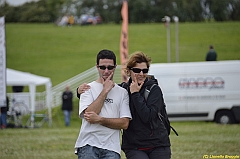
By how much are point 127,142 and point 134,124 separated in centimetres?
24

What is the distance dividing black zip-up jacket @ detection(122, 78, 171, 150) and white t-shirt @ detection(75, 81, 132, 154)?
124mm

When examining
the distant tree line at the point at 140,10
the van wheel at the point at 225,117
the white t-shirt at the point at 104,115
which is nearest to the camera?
the white t-shirt at the point at 104,115

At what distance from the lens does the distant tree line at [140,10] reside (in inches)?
2591

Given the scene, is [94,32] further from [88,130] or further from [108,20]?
[88,130]

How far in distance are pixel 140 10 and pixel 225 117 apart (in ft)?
155

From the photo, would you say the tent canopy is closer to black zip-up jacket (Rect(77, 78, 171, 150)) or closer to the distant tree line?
black zip-up jacket (Rect(77, 78, 171, 150))

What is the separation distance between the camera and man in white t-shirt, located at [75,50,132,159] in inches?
210

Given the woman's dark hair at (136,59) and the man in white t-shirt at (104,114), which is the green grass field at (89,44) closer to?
the woman's dark hair at (136,59)

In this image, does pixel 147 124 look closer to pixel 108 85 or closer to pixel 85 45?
pixel 108 85

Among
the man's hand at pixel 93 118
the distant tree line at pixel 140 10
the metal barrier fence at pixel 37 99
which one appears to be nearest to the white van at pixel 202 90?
the metal barrier fence at pixel 37 99

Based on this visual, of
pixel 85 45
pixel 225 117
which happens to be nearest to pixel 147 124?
pixel 225 117

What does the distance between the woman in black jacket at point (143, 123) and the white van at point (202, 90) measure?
16.8 metres

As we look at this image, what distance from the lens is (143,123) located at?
558 cm

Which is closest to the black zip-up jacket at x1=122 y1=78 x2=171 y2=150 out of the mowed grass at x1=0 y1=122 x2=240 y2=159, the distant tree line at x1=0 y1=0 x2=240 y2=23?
the mowed grass at x1=0 y1=122 x2=240 y2=159
